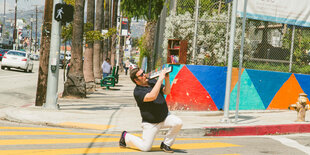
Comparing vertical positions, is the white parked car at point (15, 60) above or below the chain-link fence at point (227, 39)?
below

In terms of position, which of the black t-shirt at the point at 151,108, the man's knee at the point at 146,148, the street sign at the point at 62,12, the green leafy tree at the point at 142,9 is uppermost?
the green leafy tree at the point at 142,9

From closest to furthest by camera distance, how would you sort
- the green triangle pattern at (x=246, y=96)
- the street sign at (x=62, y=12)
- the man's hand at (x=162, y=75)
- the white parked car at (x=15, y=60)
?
the man's hand at (x=162, y=75)
the street sign at (x=62, y=12)
the green triangle pattern at (x=246, y=96)
the white parked car at (x=15, y=60)

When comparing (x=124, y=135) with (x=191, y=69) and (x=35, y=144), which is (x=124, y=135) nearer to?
(x=35, y=144)

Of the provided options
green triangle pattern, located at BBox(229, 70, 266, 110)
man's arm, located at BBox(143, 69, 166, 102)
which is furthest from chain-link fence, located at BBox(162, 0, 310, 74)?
man's arm, located at BBox(143, 69, 166, 102)

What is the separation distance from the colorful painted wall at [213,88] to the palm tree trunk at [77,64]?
5.44m

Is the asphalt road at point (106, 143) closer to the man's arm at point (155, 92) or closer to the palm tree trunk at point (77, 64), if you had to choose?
the man's arm at point (155, 92)

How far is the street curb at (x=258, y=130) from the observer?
10.3 meters

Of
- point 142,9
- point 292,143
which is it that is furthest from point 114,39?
point 292,143

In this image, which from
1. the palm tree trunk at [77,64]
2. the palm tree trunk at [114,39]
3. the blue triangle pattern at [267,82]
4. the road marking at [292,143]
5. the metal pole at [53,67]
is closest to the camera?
the road marking at [292,143]

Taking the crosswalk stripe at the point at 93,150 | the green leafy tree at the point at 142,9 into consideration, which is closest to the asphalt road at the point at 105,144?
the crosswalk stripe at the point at 93,150

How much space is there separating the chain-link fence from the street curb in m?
3.39

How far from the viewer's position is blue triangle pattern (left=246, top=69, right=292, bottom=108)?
14211 millimetres

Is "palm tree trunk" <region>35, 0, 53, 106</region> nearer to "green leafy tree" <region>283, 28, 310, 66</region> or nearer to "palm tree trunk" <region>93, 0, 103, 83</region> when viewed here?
"green leafy tree" <region>283, 28, 310, 66</region>

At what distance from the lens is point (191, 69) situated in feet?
43.8
